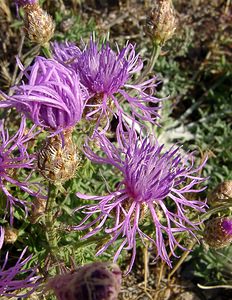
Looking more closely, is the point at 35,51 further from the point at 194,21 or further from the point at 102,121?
the point at 194,21

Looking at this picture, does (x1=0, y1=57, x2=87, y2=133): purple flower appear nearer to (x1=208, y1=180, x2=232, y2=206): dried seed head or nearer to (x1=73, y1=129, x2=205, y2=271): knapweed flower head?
(x1=73, y1=129, x2=205, y2=271): knapweed flower head

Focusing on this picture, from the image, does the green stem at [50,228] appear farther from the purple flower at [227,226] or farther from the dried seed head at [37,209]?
the purple flower at [227,226]

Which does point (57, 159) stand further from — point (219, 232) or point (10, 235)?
point (219, 232)

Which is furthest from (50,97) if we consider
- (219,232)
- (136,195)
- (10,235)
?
(219,232)

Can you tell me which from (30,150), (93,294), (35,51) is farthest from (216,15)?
(93,294)

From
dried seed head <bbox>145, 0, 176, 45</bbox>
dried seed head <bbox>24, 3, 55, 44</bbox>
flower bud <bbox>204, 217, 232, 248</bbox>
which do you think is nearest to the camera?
flower bud <bbox>204, 217, 232, 248</bbox>

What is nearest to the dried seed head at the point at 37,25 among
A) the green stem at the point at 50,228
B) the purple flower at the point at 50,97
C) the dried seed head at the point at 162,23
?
the dried seed head at the point at 162,23

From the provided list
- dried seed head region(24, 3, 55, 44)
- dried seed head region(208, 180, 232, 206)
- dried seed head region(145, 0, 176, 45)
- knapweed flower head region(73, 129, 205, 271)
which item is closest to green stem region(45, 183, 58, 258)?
knapweed flower head region(73, 129, 205, 271)
